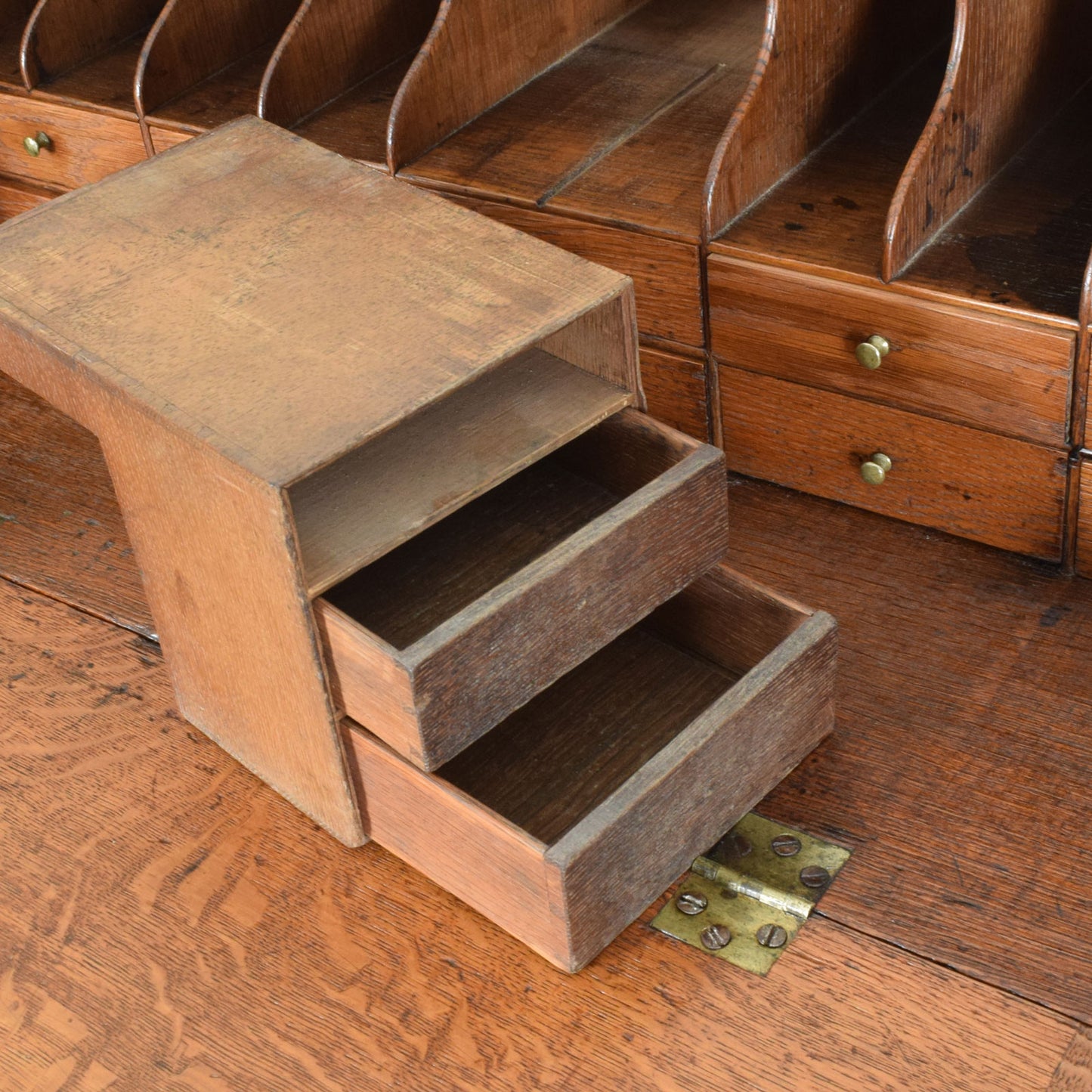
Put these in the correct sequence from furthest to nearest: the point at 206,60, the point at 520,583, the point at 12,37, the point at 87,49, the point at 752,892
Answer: the point at 12,37
the point at 87,49
the point at 206,60
the point at 752,892
the point at 520,583

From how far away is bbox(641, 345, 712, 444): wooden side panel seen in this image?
5.72 feet

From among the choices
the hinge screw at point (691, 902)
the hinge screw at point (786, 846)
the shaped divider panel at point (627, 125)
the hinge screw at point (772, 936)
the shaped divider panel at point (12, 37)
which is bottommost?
the hinge screw at point (772, 936)

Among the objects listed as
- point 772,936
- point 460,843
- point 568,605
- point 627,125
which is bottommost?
point 772,936

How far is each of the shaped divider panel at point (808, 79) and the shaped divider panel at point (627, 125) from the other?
2.3 inches

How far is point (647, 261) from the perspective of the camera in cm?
167

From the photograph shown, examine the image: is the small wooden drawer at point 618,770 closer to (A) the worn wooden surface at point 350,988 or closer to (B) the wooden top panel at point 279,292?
(A) the worn wooden surface at point 350,988

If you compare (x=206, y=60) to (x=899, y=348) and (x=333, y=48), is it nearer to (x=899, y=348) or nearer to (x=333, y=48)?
(x=333, y=48)

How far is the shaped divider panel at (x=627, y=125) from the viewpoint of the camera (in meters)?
1.70

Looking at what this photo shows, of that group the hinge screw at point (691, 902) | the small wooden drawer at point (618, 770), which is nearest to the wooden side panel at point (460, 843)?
the small wooden drawer at point (618, 770)

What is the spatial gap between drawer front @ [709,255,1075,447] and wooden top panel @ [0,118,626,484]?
0.34 m

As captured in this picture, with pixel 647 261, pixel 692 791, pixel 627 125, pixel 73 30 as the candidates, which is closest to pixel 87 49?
pixel 73 30

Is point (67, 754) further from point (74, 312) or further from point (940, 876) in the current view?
point (940, 876)

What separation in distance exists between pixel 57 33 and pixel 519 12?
0.71 meters

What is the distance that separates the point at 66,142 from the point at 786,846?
56.7 inches
